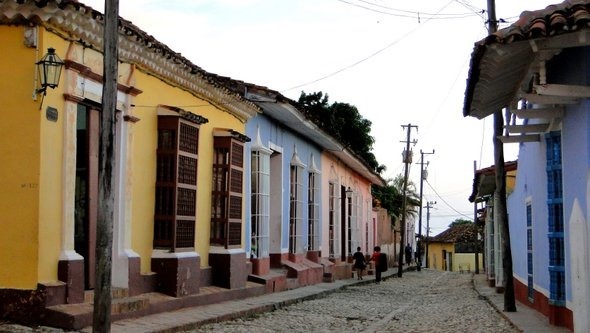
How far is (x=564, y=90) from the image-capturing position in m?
7.54

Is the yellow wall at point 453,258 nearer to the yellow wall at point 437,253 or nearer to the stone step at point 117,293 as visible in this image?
the yellow wall at point 437,253

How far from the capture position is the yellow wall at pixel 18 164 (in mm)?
8195

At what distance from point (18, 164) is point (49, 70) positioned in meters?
1.08

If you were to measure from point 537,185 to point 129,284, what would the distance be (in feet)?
20.3

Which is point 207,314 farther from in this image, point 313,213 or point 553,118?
point 313,213

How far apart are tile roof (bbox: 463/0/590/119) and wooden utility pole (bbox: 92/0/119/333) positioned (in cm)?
346

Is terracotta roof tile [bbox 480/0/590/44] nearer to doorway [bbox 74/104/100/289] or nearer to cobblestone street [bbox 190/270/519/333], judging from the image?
cobblestone street [bbox 190/270/519/333]

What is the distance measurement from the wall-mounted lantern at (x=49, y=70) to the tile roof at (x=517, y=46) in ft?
14.5

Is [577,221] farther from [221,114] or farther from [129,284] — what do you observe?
[221,114]

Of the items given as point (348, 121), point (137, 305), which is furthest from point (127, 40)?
point (348, 121)

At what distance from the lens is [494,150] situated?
536 inches

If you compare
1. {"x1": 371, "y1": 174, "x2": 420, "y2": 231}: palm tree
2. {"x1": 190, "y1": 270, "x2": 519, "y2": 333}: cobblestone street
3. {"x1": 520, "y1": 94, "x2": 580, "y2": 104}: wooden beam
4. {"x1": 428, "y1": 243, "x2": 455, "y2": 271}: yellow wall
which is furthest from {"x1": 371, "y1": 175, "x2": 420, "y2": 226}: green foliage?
{"x1": 520, "y1": 94, "x2": 580, "y2": 104}: wooden beam

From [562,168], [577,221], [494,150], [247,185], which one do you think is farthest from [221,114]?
[577,221]

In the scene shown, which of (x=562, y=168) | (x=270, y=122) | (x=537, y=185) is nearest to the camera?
(x=562, y=168)
